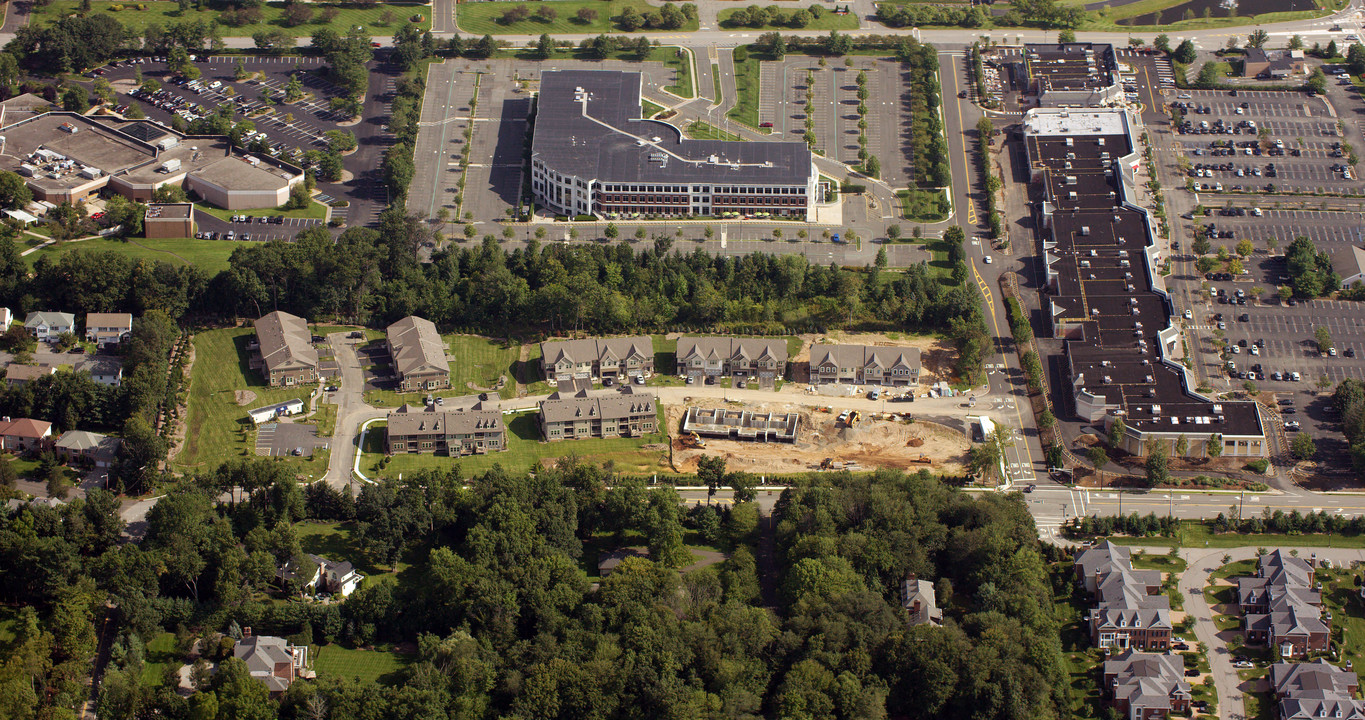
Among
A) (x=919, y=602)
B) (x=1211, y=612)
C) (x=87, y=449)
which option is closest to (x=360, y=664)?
(x=87, y=449)

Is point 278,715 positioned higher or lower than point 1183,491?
lower

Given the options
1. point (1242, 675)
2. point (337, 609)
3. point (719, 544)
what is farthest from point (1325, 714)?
point (337, 609)

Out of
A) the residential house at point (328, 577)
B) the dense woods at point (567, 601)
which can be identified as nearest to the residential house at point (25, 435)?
the dense woods at point (567, 601)

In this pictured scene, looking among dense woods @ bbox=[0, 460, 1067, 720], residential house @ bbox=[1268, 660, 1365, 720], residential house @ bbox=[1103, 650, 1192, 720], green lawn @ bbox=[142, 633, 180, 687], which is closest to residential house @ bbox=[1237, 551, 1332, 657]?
residential house @ bbox=[1268, 660, 1365, 720]

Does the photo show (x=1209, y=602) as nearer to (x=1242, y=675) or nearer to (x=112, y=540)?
(x=1242, y=675)

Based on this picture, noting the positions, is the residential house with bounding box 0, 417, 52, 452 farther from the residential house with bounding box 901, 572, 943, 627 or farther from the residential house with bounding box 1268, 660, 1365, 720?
the residential house with bounding box 1268, 660, 1365, 720

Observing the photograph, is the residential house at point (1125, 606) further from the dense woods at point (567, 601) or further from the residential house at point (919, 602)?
the residential house at point (919, 602)

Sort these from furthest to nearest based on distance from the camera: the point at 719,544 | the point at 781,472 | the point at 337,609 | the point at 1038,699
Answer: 1. the point at 781,472
2. the point at 719,544
3. the point at 337,609
4. the point at 1038,699
